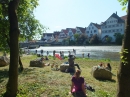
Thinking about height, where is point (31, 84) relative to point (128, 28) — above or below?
below

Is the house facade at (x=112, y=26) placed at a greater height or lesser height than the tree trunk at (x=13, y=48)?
greater

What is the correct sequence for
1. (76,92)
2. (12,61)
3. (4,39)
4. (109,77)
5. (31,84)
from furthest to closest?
(4,39) → (109,77) → (31,84) → (76,92) → (12,61)

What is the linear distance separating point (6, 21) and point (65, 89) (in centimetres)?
831

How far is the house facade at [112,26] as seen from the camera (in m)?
95.1

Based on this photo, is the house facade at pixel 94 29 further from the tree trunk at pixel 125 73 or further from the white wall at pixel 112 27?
the tree trunk at pixel 125 73

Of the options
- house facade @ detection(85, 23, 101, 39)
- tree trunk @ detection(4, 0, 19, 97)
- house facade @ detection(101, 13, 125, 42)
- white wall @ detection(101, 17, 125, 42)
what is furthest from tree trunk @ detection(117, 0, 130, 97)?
house facade @ detection(85, 23, 101, 39)

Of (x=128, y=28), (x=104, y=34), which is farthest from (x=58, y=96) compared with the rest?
(x=104, y=34)

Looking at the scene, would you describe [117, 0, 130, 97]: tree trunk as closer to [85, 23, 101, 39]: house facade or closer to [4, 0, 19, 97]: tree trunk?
[4, 0, 19, 97]: tree trunk

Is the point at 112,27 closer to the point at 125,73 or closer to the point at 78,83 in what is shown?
the point at 78,83

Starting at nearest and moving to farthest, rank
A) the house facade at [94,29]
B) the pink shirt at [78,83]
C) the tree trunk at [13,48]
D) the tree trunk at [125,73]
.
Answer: the tree trunk at [125,73], the tree trunk at [13,48], the pink shirt at [78,83], the house facade at [94,29]

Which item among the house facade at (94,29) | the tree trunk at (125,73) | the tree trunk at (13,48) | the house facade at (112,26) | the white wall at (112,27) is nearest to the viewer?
the tree trunk at (125,73)

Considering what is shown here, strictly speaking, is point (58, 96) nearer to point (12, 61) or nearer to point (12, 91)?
point (12, 91)

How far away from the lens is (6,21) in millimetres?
13781

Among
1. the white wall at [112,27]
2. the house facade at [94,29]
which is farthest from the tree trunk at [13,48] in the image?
the house facade at [94,29]
